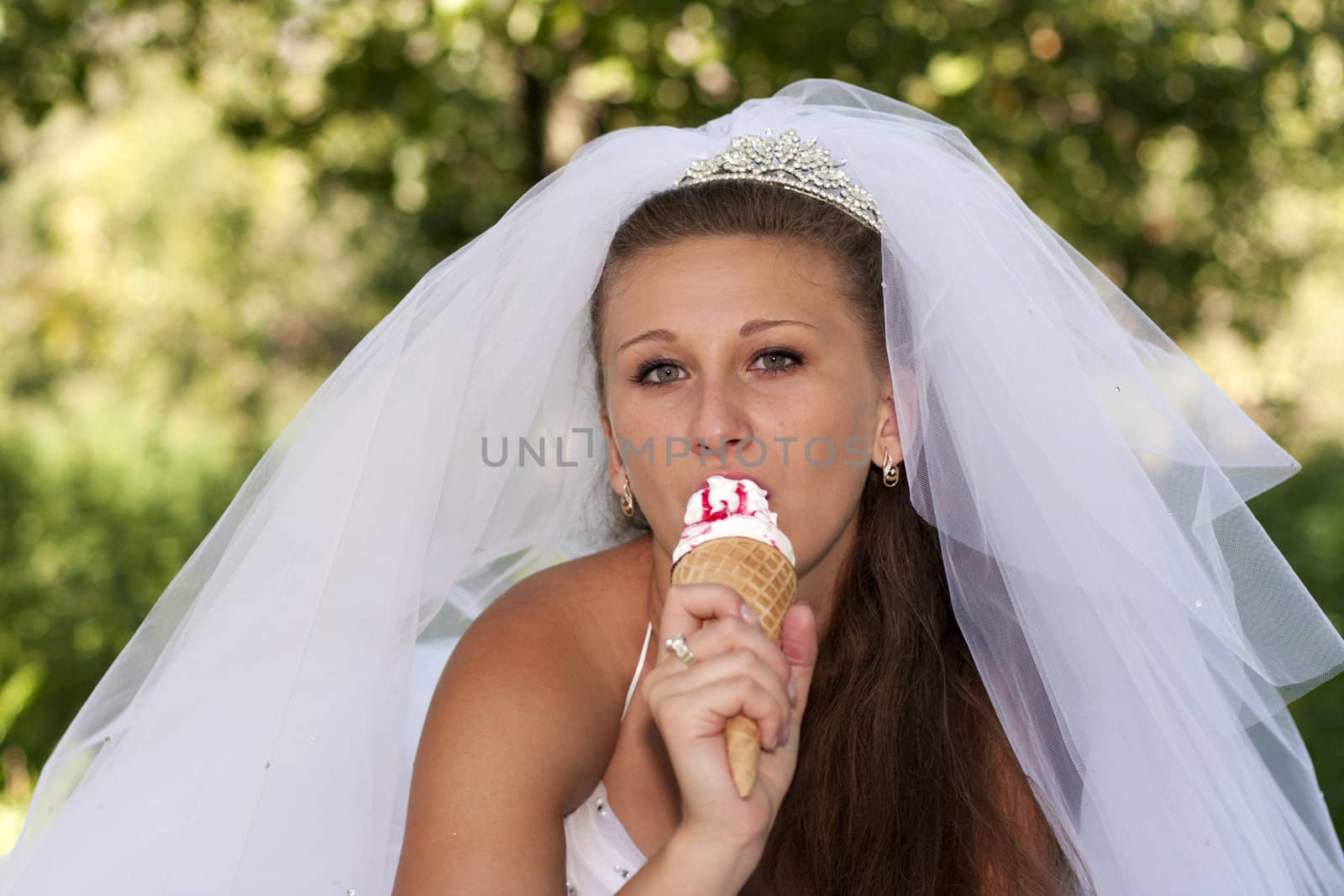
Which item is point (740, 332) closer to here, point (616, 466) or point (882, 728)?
point (616, 466)

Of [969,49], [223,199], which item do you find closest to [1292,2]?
[969,49]

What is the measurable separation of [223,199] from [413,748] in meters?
12.5

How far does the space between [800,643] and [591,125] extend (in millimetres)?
4960

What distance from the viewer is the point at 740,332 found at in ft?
8.26

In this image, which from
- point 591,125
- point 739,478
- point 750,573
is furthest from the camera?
point 591,125

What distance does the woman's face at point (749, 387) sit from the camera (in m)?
2.49

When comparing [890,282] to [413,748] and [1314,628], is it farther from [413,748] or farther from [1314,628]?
[413,748]

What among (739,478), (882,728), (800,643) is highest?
(739,478)

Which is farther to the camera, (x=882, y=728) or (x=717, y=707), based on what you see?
(x=882, y=728)

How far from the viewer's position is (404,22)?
19.2ft

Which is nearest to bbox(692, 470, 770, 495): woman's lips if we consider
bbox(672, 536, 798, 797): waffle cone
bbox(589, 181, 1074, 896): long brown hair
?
bbox(672, 536, 798, 797): waffle cone

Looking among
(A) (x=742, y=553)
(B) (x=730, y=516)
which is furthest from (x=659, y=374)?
(A) (x=742, y=553)

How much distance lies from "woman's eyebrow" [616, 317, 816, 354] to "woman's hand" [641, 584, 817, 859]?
68cm

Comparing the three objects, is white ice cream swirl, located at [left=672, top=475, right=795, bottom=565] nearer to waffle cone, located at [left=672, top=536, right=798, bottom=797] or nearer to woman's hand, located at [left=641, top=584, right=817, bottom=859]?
waffle cone, located at [left=672, top=536, right=798, bottom=797]
